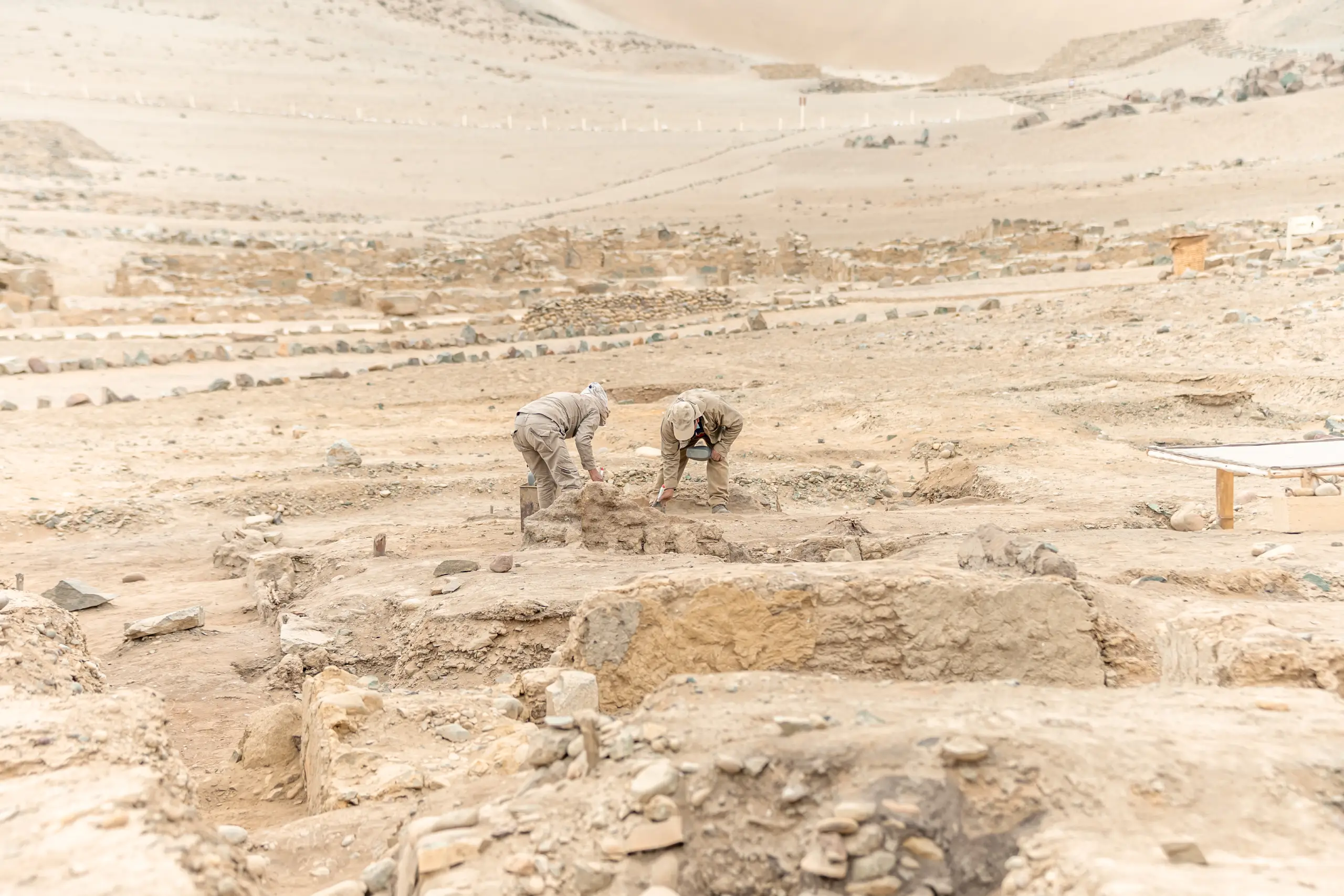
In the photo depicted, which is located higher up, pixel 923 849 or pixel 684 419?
pixel 684 419

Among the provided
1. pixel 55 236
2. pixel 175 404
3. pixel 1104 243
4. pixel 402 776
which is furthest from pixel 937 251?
pixel 402 776

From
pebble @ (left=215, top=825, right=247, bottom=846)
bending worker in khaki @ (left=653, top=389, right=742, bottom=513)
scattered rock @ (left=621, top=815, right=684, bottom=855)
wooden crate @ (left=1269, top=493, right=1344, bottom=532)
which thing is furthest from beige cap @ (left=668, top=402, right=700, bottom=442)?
scattered rock @ (left=621, top=815, right=684, bottom=855)

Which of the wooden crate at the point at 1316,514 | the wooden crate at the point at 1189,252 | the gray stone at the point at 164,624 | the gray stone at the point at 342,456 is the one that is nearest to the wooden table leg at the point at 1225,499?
the wooden crate at the point at 1316,514

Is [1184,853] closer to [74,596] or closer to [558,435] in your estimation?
[558,435]

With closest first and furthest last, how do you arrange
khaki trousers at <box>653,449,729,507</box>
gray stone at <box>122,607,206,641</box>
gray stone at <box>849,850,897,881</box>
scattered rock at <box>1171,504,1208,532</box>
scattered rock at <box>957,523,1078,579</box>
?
gray stone at <box>849,850,897,881</box>
scattered rock at <box>957,523,1078,579</box>
gray stone at <box>122,607,206,641</box>
scattered rock at <box>1171,504,1208,532</box>
khaki trousers at <box>653,449,729,507</box>

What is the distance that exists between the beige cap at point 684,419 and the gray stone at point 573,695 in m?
3.60

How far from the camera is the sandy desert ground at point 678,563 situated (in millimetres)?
2562

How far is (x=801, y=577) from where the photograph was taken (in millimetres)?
4184

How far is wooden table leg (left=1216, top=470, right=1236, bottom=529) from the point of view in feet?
19.9

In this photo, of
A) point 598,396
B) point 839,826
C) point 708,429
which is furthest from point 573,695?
point 708,429

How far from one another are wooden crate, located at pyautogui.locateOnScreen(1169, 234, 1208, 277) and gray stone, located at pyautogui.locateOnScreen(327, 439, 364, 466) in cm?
1461

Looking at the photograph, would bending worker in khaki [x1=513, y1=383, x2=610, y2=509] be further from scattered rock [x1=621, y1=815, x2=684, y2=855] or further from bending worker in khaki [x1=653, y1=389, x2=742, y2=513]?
scattered rock [x1=621, y1=815, x2=684, y2=855]

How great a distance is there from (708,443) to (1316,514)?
4.07 m

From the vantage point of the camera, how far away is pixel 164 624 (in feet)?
19.6
